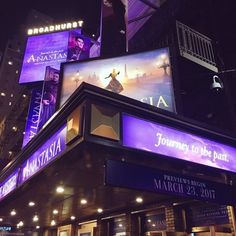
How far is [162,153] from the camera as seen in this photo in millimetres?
6262

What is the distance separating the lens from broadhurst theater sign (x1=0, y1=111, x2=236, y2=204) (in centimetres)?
551

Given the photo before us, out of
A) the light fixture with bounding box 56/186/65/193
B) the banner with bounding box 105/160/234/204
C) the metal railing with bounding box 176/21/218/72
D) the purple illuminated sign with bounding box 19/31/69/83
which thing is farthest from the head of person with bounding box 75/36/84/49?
the banner with bounding box 105/160/234/204

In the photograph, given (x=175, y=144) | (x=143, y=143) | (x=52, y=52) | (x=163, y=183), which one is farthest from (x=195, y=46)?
(x=52, y=52)

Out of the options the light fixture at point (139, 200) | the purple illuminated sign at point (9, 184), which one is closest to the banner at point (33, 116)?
the purple illuminated sign at point (9, 184)

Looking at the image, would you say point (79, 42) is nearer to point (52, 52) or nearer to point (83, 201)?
point (52, 52)

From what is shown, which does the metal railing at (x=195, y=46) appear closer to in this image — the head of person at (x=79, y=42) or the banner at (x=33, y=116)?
the head of person at (x=79, y=42)

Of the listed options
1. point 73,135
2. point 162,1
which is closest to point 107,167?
point 73,135

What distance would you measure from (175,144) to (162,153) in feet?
1.68

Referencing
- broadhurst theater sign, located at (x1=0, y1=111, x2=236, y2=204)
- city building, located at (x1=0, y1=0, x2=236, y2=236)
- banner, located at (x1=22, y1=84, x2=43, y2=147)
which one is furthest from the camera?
banner, located at (x1=22, y1=84, x2=43, y2=147)

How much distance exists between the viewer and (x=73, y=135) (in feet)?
18.2

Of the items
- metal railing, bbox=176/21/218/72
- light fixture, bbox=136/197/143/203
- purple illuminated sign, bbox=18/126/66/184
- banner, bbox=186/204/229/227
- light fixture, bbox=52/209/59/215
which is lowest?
banner, bbox=186/204/229/227

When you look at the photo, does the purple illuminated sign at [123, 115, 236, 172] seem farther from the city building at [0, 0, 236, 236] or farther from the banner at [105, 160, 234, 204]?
the banner at [105, 160, 234, 204]

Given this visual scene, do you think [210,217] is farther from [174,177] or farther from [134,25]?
[134,25]

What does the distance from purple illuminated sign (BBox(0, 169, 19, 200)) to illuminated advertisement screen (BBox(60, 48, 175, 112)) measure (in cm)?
301
